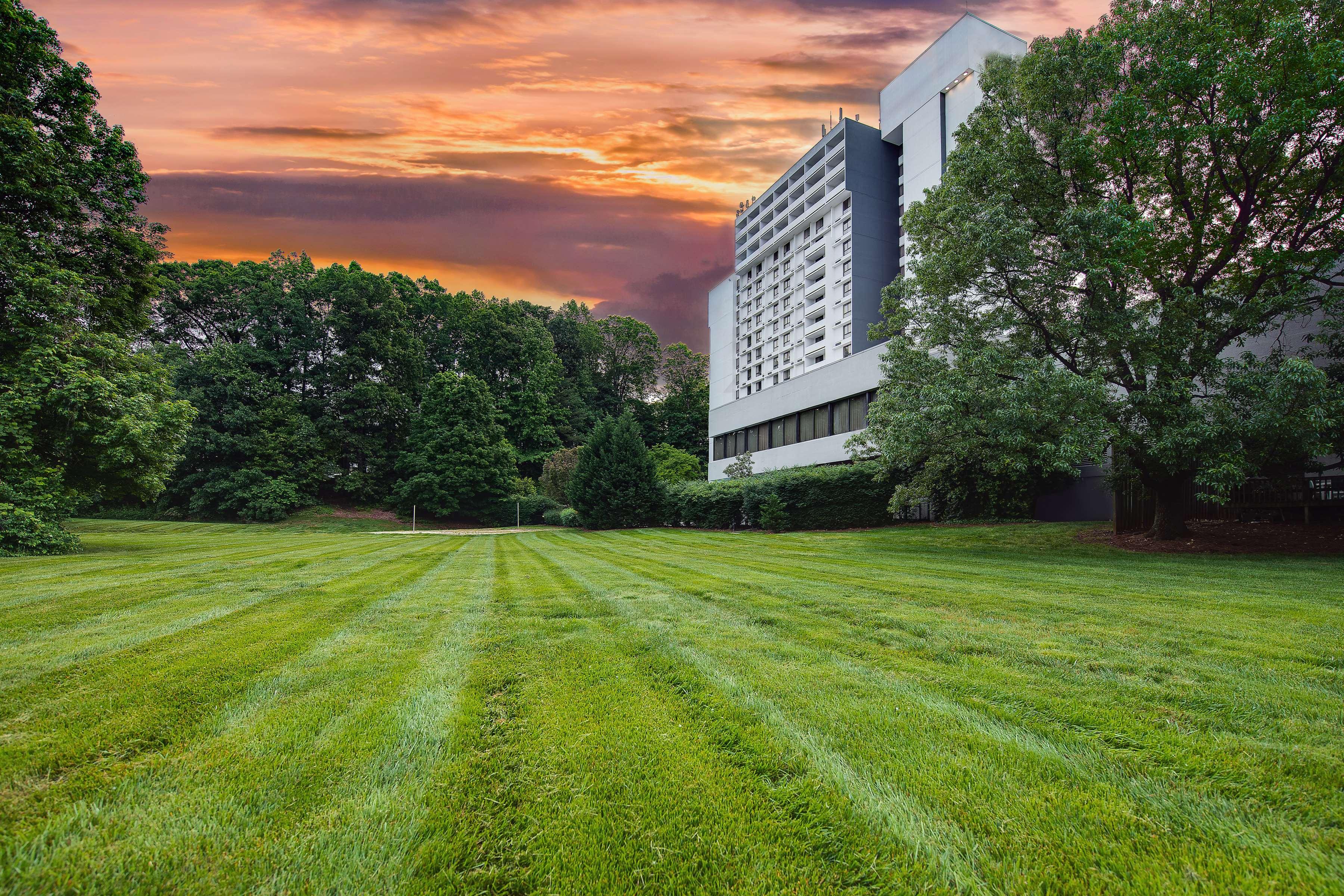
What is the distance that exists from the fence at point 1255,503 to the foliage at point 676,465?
89.3 feet

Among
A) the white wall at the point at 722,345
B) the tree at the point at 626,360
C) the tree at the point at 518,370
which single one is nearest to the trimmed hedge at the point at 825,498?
the tree at the point at 518,370

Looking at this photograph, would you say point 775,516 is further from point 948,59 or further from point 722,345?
point 722,345

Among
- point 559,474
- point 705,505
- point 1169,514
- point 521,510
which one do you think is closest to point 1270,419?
point 1169,514

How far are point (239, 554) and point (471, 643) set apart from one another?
1085cm

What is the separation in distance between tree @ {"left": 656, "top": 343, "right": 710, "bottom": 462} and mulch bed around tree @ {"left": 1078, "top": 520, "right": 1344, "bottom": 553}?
127 feet

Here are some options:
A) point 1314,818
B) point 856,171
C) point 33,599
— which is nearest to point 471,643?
point 1314,818

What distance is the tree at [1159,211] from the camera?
10453mm

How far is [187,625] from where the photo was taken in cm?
464

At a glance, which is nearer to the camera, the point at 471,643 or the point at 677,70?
the point at 471,643

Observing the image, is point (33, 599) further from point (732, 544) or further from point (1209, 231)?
point (1209, 231)

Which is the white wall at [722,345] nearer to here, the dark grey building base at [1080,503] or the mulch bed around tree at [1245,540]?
the dark grey building base at [1080,503]

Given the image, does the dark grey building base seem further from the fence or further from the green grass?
the green grass

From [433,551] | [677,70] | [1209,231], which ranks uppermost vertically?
[677,70]

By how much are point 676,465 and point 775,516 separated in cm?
2144
